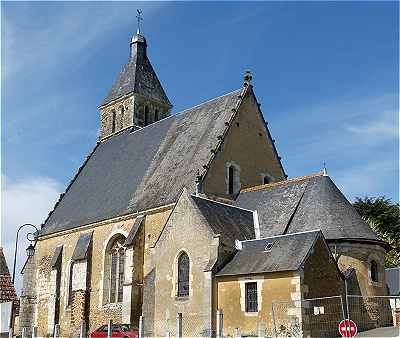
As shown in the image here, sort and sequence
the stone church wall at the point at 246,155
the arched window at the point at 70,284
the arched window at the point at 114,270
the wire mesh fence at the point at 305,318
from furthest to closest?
the arched window at the point at 70,284 → the arched window at the point at 114,270 → the stone church wall at the point at 246,155 → the wire mesh fence at the point at 305,318

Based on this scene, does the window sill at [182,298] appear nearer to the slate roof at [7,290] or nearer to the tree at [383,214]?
the slate roof at [7,290]

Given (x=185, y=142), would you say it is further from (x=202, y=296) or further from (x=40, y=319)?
(x=40, y=319)

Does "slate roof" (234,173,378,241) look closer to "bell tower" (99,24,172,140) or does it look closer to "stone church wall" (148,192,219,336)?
"stone church wall" (148,192,219,336)

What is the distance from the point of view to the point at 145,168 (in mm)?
28219

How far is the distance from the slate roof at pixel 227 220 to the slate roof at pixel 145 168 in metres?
2.32

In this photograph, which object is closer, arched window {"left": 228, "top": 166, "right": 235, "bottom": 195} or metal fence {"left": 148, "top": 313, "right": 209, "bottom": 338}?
metal fence {"left": 148, "top": 313, "right": 209, "bottom": 338}

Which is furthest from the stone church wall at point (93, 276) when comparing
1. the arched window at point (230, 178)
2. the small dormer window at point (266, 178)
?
the small dormer window at point (266, 178)

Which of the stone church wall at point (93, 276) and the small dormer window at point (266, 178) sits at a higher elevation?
the small dormer window at point (266, 178)

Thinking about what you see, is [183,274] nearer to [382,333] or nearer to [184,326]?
[184,326]

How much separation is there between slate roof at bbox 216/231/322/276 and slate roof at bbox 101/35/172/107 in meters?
20.3

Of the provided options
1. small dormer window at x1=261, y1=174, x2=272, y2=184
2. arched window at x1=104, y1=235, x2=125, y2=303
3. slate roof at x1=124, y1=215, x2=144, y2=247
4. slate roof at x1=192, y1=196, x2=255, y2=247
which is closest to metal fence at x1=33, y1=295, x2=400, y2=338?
slate roof at x1=192, y1=196, x2=255, y2=247

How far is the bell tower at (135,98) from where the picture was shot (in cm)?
3688

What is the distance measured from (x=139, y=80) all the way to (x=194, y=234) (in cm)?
1997

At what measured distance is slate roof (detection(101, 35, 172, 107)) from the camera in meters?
37.8
